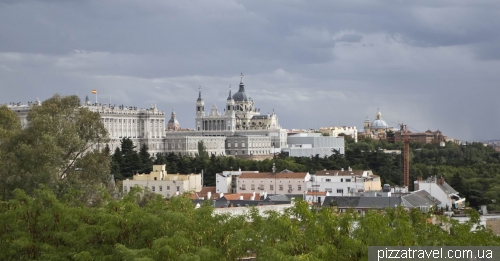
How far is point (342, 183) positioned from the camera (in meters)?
76.4

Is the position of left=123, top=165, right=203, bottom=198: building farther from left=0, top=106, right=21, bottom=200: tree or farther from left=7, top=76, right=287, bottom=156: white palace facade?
left=7, top=76, right=287, bottom=156: white palace facade

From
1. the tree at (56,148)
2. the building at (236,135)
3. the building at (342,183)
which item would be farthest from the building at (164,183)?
the building at (236,135)

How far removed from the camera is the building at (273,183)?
262 feet

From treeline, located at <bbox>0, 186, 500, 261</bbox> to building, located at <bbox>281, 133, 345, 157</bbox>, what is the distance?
5582 inches

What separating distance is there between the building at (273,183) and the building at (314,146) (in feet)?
294

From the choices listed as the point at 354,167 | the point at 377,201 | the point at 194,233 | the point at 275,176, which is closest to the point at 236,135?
the point at 354,167

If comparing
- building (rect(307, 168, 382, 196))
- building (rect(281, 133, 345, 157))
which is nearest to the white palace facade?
building (rect(281, 133, 345, 157))

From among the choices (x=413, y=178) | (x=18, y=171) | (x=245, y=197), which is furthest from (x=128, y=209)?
(x=413, y=178)

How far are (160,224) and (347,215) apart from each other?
5.26m

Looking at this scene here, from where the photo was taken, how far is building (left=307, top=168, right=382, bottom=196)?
75188mm

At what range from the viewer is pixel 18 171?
41500 millimetres

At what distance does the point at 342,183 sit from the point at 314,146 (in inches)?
4121

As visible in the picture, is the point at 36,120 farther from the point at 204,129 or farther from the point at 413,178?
the point at 204,129

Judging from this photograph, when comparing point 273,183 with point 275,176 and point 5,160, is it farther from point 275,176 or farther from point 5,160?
point 5,160
